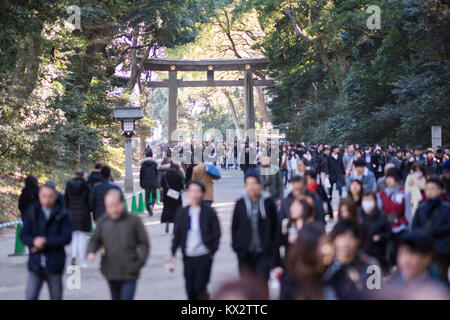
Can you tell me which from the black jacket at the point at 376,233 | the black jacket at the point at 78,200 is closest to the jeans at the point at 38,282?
the black jacket at the point at 376,233

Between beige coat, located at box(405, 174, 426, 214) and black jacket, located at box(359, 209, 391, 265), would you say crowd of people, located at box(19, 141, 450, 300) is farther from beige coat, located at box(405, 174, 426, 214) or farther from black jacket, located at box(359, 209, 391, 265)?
beige coat, located at box(405, 174, 426, 214)

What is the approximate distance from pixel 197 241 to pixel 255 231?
63 cm

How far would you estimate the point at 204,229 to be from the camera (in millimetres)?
7316

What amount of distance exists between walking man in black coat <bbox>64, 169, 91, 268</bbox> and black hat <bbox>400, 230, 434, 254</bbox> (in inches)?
294

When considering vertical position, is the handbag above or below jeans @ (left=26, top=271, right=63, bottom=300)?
above

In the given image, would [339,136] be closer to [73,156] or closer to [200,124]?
[73,156]

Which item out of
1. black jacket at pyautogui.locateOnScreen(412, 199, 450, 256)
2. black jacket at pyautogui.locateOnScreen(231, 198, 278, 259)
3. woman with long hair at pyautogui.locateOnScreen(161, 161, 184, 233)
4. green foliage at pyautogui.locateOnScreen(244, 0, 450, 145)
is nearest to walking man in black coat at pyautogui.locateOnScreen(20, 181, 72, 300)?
black jacket at pyautogui.locateOnScreen(231, 198, 278, 259)

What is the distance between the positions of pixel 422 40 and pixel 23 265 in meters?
20.8

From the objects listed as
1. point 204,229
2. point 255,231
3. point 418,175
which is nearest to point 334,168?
point 418,175

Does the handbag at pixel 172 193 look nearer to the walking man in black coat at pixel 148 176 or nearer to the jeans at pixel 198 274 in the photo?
the walking man in black coat at pixel 148 176

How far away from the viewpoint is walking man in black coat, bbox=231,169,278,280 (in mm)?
7406

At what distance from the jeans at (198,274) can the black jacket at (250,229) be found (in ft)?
1.22

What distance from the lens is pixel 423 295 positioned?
4352 millimetres

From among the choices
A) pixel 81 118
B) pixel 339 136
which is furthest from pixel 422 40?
pixel 81 118
